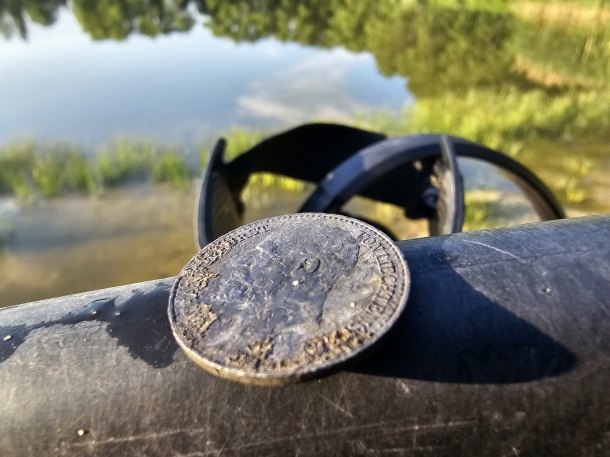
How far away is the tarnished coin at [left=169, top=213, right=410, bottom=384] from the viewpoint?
34.5 inches

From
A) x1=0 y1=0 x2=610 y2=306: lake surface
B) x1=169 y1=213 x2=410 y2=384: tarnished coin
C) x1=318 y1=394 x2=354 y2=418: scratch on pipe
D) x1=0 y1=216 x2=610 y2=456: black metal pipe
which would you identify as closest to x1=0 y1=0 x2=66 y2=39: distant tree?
x1=0 y1=0 x2=610 y2=306: lake surface

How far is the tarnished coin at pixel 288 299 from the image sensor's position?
88 cm

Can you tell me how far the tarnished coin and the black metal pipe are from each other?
0.15ft

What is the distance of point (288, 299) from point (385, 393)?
243 mm

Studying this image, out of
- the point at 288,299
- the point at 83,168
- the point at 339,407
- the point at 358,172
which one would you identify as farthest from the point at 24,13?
the point at 339,407

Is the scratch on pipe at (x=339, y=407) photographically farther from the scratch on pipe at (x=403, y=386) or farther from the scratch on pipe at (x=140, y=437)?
the scratch on pipe at (x=140, y=437)

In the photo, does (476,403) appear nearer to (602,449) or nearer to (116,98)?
(602,449)

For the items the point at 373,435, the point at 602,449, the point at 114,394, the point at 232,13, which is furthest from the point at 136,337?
the point at 232,13

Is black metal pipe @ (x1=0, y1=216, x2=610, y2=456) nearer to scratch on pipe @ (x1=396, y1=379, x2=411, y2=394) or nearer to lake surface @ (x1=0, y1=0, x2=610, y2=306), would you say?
scratch on pipe @ (x1=396, y1=379, x2=411, y2=394)

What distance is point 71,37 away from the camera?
11.6 meters

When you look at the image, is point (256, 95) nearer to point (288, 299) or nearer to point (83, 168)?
point (83, 168)

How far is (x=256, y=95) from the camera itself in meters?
7.73

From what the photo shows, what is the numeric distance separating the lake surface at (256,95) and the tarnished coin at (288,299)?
326 centimetres

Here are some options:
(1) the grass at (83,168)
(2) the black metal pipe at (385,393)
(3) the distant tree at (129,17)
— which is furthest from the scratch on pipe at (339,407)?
(3) the distant tree at (129,17)
